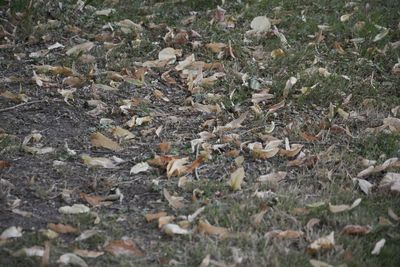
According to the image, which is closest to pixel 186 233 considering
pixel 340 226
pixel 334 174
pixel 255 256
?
pixel 255 256

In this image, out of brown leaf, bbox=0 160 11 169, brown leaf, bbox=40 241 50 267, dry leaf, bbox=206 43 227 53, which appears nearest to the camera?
brown leaf, bbox=40 241 50 267

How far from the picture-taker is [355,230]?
10.7ft

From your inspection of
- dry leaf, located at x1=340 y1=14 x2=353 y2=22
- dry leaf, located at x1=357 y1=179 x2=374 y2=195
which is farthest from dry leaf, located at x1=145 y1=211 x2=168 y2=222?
dry leaf, located at x1=340 y1=14 x2=353 y2=22

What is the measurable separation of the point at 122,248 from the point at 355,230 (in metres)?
1.18

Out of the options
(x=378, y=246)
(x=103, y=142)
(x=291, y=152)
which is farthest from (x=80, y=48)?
(x=378, y=246)

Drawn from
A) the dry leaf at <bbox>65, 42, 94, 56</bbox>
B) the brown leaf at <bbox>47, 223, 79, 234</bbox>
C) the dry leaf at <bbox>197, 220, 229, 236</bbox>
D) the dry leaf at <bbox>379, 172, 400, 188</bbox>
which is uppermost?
the dry leaf at <bbox>65, 42, 94, 56</bbox>

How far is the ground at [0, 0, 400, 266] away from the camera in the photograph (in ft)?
10.5

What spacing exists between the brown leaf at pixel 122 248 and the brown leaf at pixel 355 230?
1.04m

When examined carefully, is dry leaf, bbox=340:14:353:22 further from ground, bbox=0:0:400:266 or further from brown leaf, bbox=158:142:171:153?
brown leaf, bbox=158:142:171:153

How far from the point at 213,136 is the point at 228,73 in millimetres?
967

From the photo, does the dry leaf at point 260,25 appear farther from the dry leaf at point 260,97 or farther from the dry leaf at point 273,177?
the dry leaf at point 273,177

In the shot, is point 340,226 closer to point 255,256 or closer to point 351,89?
point 255,256

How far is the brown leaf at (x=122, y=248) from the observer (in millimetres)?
3074

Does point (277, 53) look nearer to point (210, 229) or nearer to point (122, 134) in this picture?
point (122, 134)
